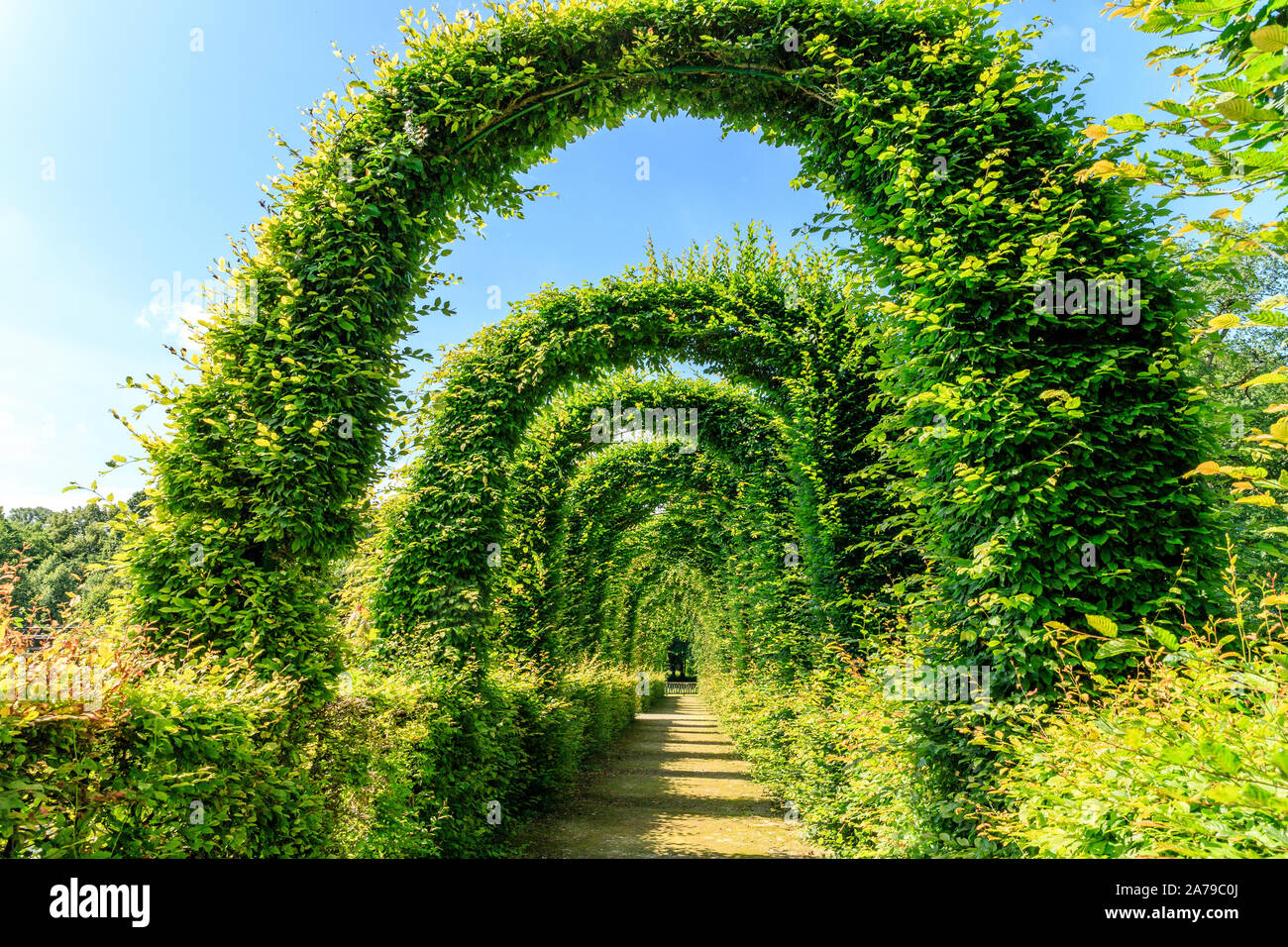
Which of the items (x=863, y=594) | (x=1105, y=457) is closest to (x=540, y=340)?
(x=863, y=594)

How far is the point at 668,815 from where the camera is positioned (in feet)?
34.9

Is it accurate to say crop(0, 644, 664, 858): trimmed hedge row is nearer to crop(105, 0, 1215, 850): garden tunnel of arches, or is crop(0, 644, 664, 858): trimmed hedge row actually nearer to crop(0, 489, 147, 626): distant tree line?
crop(105, 0, 1215, 850): garden tunnel of arches

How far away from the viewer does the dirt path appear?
27.9ft

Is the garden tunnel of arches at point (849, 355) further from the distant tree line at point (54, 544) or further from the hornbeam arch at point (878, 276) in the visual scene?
the distant tree line at point (54, 544)

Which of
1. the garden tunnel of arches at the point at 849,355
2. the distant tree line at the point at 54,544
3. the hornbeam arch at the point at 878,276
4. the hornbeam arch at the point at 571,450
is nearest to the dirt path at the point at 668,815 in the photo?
the hornbeam arch at the point at 571,450

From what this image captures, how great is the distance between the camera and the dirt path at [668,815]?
8.51 m

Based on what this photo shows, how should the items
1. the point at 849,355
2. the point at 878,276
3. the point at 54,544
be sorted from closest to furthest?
the point at 878,276, the point at 849,355, the point at 54,544

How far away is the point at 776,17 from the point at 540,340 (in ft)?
15.6

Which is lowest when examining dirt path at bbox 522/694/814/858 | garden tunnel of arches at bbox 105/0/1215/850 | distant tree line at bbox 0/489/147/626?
dirt path at bbox 522/694/814/858

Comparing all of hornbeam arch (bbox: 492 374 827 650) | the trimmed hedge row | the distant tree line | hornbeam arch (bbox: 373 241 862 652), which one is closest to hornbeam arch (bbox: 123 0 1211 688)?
the trimmed hedge row

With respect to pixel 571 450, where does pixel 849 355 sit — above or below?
above

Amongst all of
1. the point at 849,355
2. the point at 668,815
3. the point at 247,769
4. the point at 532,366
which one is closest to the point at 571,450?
the point at 532,366

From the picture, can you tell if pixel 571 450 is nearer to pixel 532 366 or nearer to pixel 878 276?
pixel 532 366

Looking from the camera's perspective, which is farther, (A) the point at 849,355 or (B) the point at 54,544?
(B) the point at 54,544
